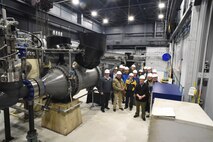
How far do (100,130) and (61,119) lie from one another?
0.85m

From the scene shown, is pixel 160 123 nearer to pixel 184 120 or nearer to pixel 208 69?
pixel 184 120

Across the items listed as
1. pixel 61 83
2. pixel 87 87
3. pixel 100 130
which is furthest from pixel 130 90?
pixel 61 83

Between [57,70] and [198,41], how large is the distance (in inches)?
90.3

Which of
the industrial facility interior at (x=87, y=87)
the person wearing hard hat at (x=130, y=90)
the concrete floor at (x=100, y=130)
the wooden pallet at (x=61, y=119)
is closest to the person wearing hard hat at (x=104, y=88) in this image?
the industrial facility interior at (x=87, y=87)

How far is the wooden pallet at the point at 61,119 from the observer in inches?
100

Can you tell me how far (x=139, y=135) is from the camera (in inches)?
103

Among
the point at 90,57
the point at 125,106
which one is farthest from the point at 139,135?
the point at 90,57

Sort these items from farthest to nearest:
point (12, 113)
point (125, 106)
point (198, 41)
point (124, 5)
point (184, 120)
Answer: point (124, 5) → point (125, 106) → point (12, 113) → point (198, 41) → point (184, 120)

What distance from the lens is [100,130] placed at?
9.00 feet

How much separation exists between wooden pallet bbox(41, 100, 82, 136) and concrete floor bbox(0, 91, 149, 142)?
91 millimetres

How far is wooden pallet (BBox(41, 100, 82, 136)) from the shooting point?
2.54 meters

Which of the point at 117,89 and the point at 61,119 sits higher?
the point at 117,89

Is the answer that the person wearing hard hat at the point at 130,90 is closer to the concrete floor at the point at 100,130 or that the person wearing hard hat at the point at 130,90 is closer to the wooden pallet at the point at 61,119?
the concrete floor at the point at 100,130

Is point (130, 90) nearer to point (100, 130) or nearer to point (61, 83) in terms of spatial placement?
point (100, 130)
